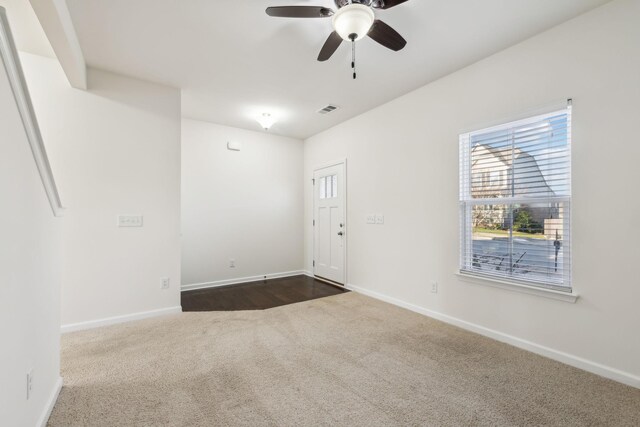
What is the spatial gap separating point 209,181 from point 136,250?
5.75 ft

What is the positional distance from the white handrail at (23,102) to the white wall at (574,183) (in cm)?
330

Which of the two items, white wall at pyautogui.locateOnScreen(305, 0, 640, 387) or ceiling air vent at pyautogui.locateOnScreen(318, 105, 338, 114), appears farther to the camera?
ceiling air vent at pyautogui.locateOnScreen(318, 105, 338, 114)

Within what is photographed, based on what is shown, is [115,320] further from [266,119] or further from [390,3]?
[390,3]

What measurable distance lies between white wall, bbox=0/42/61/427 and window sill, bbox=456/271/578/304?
10.9 ft

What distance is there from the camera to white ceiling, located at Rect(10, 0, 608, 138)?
2.15 metres

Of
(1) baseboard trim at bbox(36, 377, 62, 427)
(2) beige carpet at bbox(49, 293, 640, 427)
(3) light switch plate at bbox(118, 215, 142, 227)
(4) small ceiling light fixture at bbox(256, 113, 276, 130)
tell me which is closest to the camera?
(1) baseboard trim at bbox(36, 377, 62, 427)

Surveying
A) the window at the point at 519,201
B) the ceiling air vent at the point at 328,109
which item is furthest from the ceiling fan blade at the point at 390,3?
the ceiling air vent at the point at 328,109

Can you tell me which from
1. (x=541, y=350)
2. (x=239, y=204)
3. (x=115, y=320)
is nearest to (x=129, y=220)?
(x=115, y=320)

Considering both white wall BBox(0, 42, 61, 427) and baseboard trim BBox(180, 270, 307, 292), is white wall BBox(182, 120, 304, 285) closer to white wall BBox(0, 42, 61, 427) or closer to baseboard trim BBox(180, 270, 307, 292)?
baseboard trim BBox(180, 270, 307, 292)

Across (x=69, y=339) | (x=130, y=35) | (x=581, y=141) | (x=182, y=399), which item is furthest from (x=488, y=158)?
(x=69, y=339)

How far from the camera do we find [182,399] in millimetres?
1831

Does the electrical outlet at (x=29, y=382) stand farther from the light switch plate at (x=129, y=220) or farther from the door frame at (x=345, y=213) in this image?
the door frame at (x=345, y=213)

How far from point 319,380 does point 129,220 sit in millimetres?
2662

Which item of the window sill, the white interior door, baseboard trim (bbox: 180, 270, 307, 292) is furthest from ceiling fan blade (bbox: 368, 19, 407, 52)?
baseboard trim (bbox: 180, 270, 307, 292)
